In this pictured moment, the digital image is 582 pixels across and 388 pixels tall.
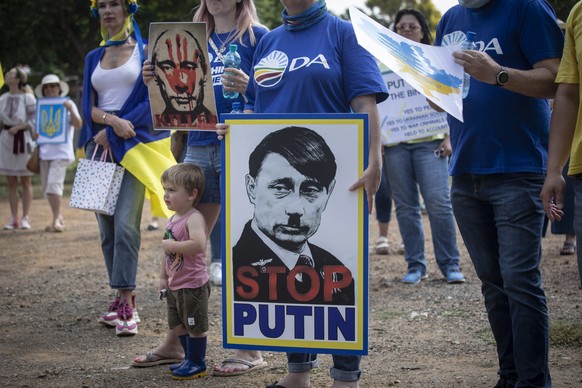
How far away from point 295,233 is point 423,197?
4.05 metres

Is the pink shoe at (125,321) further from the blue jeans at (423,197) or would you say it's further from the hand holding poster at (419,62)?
the hand holding poster at (419,62)

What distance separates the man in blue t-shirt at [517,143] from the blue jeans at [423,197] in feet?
12.2

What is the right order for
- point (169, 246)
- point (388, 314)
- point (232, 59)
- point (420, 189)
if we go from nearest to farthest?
point (232, 59), point (169, 246), point (388, 314), point (420, 189)

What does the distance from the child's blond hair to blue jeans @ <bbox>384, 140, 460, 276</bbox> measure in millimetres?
3263

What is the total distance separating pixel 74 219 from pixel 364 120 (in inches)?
435

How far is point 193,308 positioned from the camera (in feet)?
15.7

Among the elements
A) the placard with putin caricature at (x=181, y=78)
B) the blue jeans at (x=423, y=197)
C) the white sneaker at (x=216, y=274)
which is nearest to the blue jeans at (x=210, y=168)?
the placard with putin caricature at (x=181, y=78)

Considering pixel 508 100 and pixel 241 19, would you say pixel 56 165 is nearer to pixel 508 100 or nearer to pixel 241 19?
pixel 241 19

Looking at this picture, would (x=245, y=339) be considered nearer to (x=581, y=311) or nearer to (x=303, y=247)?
(x=303, y=247)

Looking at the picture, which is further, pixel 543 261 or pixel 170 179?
pixel 543 261

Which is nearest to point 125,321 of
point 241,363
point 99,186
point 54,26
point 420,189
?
point 99,186

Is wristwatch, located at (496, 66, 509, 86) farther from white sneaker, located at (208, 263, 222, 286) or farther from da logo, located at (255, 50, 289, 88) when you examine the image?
white sneaker, located at (208, 263, 222, 286)

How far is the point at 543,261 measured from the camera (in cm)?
870

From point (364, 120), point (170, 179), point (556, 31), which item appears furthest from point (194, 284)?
Answer: point (556, 31)
